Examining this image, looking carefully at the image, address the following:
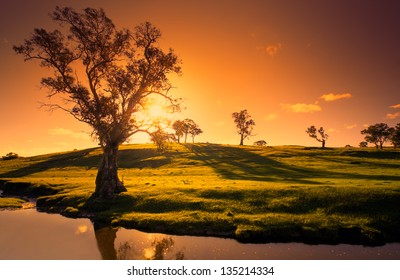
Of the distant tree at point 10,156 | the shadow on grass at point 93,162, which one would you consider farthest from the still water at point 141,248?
the distant tree at point 10,156

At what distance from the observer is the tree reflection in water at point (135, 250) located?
77.9ft

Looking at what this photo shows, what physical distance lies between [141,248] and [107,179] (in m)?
19.4

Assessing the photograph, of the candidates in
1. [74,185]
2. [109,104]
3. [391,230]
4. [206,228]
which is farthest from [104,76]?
[391,230]

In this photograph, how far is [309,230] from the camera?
27.7 metres

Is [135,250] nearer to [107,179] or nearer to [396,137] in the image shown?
[107,179]

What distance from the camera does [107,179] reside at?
42812 mm

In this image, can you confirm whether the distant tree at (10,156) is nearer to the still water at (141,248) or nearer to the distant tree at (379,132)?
the still water at (141,248)

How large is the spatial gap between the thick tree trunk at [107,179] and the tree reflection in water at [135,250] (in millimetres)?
13432

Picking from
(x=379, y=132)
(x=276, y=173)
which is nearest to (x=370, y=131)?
(x=379, y=132)

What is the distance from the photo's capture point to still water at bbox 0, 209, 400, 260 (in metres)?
23.7

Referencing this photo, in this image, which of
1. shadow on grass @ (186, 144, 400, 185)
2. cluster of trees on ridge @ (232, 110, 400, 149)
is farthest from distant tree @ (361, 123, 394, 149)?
shadow on grass @ (186, 144, 400, 185)

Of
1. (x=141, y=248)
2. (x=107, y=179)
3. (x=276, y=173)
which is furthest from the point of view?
(x=276, y=173)

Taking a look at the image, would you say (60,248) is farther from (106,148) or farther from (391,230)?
(391,230)
